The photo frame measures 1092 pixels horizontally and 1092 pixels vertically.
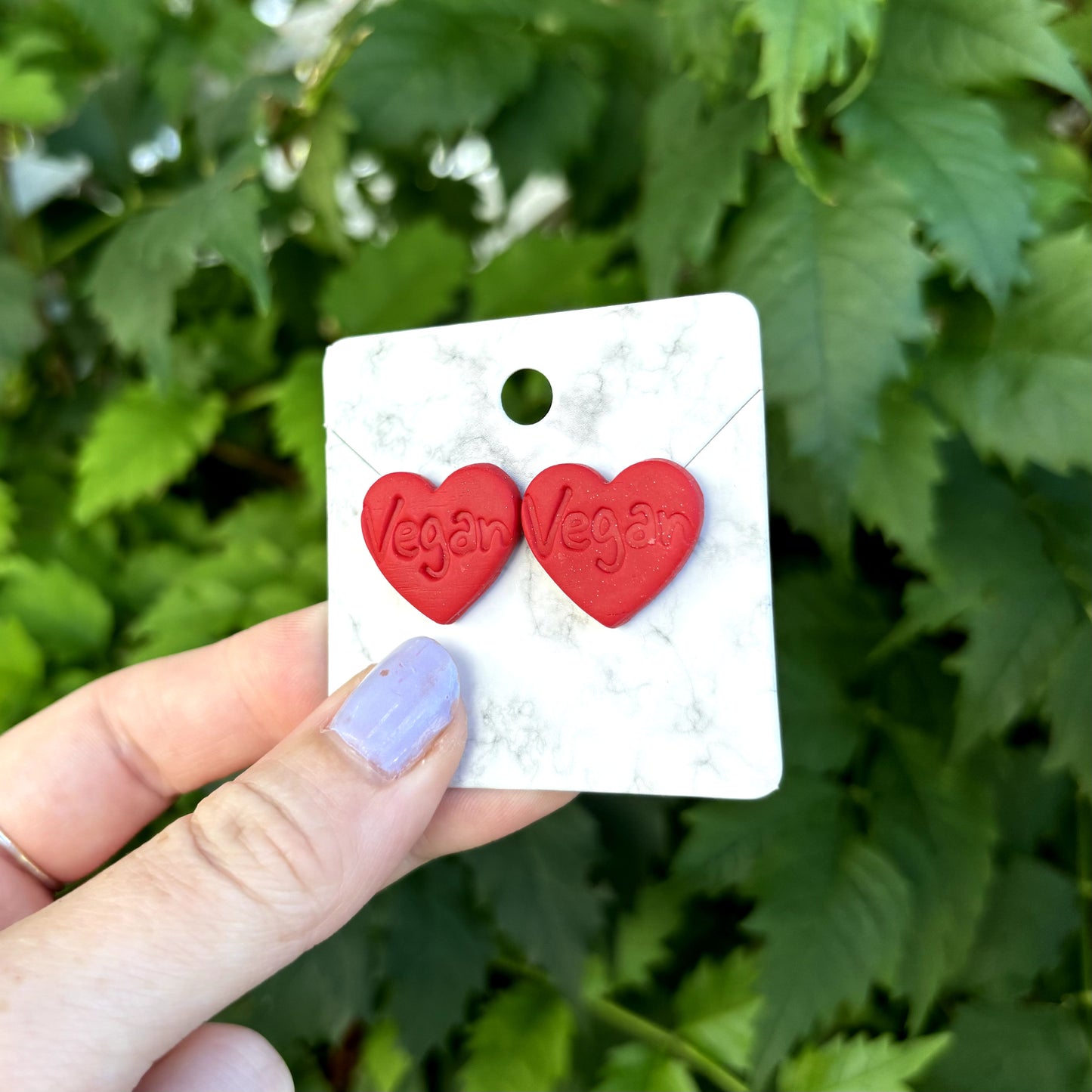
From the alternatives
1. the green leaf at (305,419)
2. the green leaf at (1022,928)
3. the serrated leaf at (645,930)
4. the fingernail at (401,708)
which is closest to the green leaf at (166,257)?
the green leaf at (305,419)

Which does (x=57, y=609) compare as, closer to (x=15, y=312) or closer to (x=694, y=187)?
(x=15, y=312)

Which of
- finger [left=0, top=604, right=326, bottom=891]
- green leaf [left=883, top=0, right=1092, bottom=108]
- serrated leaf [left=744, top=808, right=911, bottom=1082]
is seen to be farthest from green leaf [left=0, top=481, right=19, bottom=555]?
green leaf [left=883, top=0, right=1092, bottom=108]

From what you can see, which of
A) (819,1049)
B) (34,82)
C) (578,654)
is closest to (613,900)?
(819,1049)

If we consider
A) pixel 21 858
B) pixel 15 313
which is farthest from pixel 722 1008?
pixel 15 313

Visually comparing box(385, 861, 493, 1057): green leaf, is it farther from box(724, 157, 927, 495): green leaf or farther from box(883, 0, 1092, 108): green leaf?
box(883, 0, 1092, 108): green leaf

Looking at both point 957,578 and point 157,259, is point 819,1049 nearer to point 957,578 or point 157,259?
point 957,578

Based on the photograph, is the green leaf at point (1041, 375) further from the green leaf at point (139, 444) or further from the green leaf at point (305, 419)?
the green leaf at point (139, 444)
